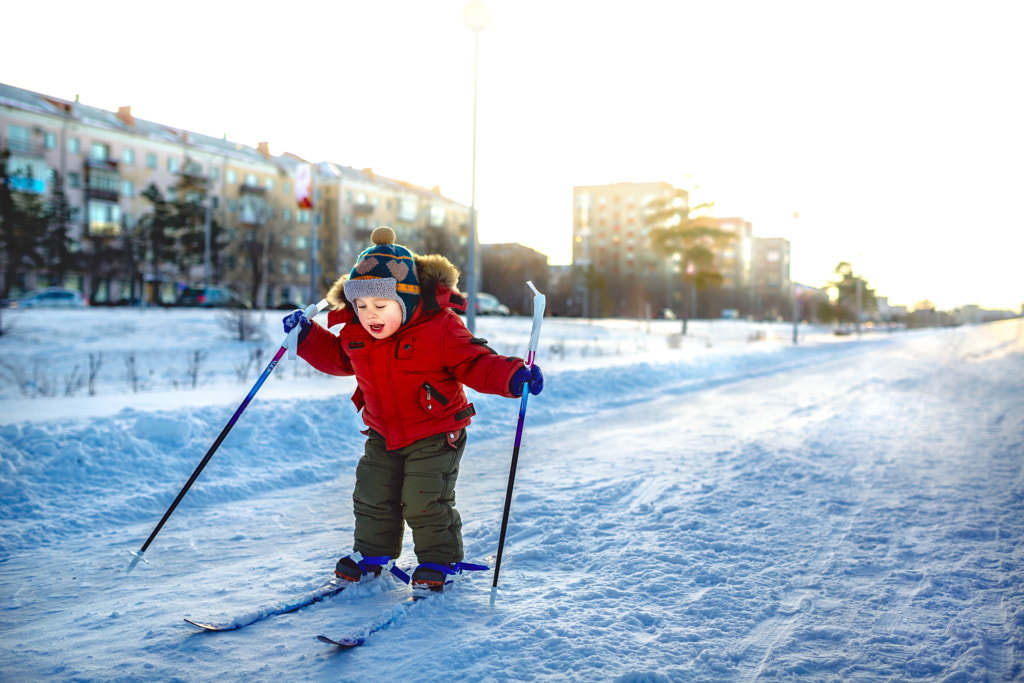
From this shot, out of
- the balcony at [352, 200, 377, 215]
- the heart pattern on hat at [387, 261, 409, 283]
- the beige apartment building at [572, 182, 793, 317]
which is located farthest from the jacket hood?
the beige apartment building at [572, 182, 793, 317]

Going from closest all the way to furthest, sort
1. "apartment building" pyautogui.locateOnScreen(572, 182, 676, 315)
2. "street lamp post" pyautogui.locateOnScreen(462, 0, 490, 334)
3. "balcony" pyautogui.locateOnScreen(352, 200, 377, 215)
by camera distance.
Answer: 1. "street lamp post" pyautogui.locateOnScreen(462, 0, 490, 334)
2. "balcony" pyautogui.locateOnScreen(352, 200, 377, 215)
3. "apartment building" pyautogui.locateOnScreen(572, 182, 676, 315)

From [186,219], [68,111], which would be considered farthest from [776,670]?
[68,111]

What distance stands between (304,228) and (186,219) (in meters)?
13.8

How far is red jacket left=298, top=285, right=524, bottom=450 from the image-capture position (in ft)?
9.00

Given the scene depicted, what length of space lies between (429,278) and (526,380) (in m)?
0.66

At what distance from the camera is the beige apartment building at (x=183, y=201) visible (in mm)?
39219

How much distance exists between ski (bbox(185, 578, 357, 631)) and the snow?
1.6 inches

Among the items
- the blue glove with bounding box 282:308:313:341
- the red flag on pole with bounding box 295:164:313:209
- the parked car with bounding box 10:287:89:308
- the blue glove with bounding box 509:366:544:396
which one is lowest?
the blue glove with bounding box 509:366:544:396

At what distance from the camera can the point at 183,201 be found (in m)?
42.1

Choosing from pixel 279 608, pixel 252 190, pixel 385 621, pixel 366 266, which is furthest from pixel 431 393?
pixel 252 190

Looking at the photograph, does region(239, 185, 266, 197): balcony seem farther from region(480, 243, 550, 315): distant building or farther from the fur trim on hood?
the fur trim on hood

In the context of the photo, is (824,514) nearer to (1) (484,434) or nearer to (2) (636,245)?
(1) (484,434)

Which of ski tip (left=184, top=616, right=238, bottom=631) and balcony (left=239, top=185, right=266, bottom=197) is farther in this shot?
balcony (left=239, top=185, right=266, bottom=197)

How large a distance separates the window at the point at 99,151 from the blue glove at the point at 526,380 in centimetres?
5024
